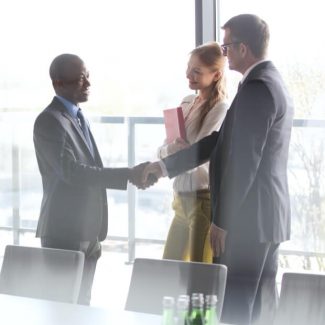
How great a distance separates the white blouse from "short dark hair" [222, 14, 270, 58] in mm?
389

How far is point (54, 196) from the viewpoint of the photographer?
11.8 feet

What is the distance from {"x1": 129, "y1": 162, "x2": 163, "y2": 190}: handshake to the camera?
151 inches

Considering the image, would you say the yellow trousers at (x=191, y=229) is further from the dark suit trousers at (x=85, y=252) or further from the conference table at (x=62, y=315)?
the conference table at (x=62, y=315)

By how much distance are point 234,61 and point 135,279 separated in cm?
121

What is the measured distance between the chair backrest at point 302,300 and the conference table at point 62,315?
47 cm

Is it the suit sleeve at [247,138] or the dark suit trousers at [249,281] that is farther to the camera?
the dark suit trousers at [249,281]

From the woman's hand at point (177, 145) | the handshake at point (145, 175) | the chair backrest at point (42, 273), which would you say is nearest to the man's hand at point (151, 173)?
the handshake at point (145, 175)

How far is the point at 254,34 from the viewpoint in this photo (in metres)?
3.29

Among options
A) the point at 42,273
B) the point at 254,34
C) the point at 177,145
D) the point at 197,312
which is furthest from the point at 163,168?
the point at 197,312

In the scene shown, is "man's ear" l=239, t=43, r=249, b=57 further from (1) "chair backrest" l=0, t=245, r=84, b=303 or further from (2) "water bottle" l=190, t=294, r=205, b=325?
(2) "water bottle" l=190, t=294, r=205, b=325

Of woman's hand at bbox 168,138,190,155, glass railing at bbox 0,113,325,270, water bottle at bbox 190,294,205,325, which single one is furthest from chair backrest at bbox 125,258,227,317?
glass railing at bbox 0,113,325,270

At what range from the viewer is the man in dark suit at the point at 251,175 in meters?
3.13

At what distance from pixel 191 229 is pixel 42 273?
→ 3.29 ft

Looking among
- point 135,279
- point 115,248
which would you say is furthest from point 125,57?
point 135,279
